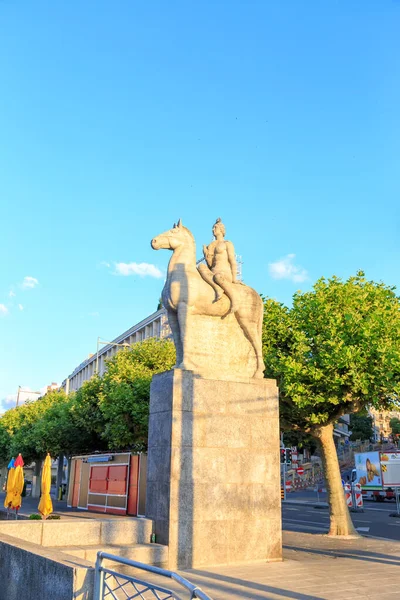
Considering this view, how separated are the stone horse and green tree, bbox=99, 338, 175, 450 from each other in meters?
16.6

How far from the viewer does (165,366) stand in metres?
30.5

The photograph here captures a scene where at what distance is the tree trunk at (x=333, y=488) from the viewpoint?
17031 mm

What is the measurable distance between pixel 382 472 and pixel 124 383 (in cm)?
2111

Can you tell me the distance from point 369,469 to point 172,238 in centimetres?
3368

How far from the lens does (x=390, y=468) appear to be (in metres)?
37.6

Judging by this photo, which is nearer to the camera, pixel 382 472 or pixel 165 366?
pixel 165 366

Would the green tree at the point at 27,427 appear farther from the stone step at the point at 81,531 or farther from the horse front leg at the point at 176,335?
the stone step at the point at 81,531

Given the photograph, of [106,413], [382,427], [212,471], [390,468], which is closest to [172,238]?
[212,471]

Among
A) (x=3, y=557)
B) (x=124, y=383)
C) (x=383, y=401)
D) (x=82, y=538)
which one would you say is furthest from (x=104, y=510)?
(x=3, y=557)

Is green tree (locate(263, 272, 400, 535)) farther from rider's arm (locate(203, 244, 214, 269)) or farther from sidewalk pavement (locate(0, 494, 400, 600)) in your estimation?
rider's arm (locate(203, 244, 214, 269))

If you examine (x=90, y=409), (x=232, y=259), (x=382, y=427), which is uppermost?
(x=382, y=427)

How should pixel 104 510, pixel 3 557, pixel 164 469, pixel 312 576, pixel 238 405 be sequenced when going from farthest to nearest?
pixel 104 510 < pixel 238 405 < pixel 164 469 < pixel 312 576 < pixel 3 557

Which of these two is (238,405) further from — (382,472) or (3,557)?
(382,472)

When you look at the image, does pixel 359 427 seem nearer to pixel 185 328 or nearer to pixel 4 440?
pixel 4 440
